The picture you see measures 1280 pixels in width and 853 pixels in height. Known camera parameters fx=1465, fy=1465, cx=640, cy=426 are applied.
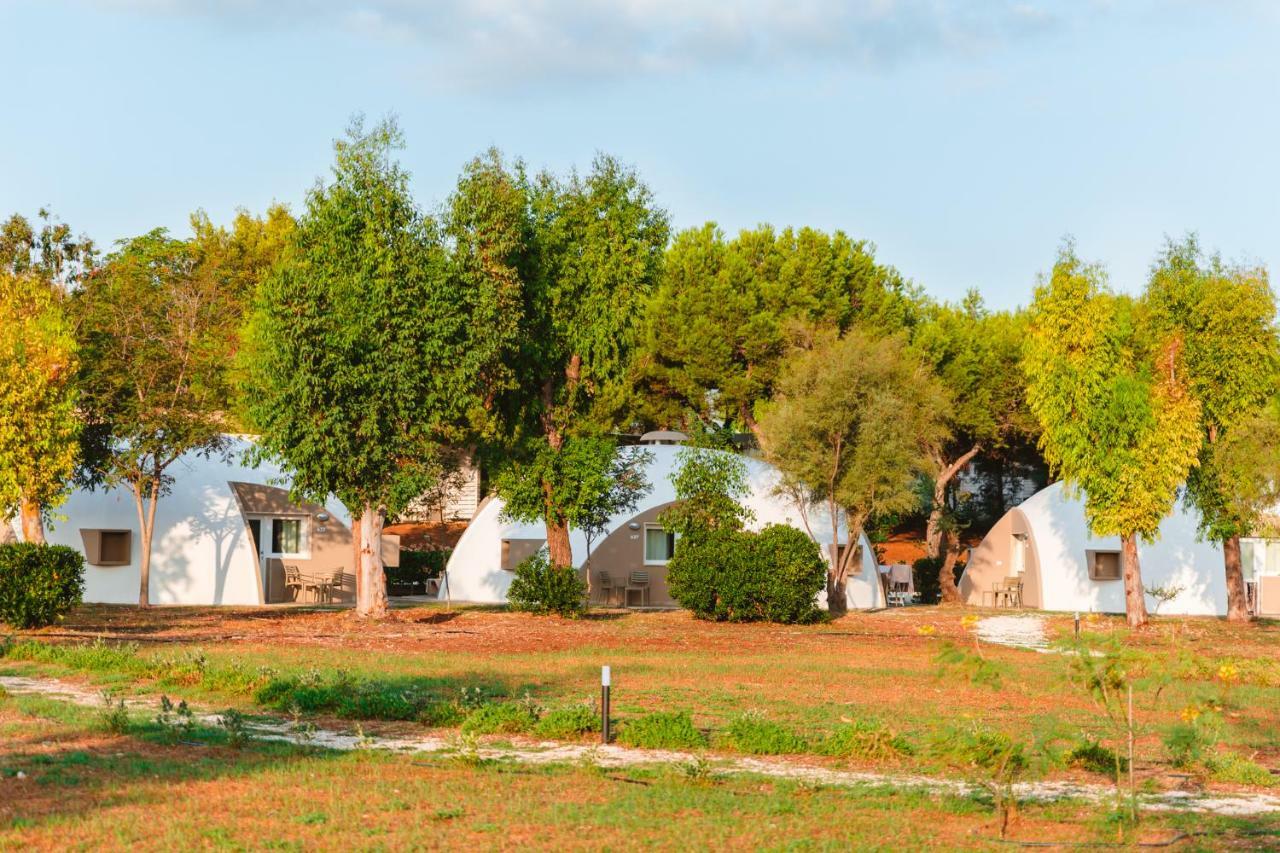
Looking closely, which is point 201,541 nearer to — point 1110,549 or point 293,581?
point 293,581

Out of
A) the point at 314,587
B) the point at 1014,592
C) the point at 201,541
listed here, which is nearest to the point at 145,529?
the point at 201,541

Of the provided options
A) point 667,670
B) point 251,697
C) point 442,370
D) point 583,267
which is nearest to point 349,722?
point 251,697

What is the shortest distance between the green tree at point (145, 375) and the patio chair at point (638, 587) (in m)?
10.2

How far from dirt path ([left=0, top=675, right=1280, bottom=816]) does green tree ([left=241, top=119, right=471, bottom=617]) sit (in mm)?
13203

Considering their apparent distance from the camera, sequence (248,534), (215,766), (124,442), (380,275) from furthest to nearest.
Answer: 1. (248,534)
2. (124,442)
3. (380,275)
4. (215,766)

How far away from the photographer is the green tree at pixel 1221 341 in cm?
2908

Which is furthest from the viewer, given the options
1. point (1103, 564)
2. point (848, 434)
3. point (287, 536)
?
point (1103, 564)

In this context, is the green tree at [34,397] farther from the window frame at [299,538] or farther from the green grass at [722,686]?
the window frame at [299,538]

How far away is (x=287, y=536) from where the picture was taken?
3688 cm

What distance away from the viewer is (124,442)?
1257 inches

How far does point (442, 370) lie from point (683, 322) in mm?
18600

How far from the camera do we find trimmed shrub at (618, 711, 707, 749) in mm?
12211

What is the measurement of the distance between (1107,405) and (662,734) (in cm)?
1775

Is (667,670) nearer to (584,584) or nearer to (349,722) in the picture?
(349,722)
